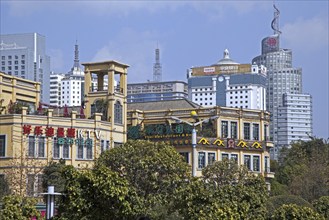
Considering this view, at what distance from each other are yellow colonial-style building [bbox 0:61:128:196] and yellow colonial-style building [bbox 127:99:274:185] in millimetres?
4958

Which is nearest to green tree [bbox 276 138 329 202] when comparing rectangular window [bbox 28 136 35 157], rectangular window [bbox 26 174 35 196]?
rectangular window [bbox 28 136 35 157]

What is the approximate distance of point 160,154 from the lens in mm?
36156

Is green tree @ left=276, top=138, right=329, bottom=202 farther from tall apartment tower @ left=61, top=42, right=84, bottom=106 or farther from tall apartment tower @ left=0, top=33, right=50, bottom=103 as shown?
tall apartment tower @ left=61, top=42, right=84, bottom=106

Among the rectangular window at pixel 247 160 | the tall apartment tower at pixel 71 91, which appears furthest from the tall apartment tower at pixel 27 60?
the rectangular window at pixel 247 160

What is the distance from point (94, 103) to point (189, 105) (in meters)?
13.6

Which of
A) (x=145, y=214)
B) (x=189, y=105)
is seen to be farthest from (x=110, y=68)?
(x=145, y=214)

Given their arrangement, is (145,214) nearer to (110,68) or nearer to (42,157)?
(42,157)

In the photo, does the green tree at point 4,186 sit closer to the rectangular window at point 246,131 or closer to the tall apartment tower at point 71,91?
the rectangular window at point 246,131

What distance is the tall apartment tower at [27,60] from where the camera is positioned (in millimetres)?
170375

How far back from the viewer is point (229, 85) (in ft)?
572

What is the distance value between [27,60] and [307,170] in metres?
114

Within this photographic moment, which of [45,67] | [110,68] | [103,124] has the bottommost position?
[103,124]

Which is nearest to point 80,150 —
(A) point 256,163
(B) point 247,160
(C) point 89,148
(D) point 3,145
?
(C) point 89,148

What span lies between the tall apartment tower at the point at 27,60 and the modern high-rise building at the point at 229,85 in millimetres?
34873
